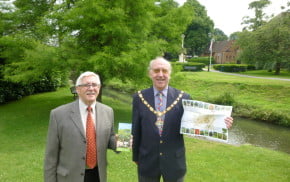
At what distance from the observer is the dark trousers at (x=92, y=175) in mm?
2756

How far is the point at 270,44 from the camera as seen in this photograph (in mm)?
28203

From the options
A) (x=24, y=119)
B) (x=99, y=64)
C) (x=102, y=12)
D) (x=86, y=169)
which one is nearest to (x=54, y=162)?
(x=86, y=169)

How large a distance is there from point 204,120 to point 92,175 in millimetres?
1403

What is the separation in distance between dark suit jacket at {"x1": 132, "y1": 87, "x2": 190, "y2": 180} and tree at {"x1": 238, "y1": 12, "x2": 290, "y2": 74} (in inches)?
985

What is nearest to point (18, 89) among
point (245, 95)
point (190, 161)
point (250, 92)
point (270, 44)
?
point (190, 161)

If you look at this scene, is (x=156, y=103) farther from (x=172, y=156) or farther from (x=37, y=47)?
(x=37, y=47)

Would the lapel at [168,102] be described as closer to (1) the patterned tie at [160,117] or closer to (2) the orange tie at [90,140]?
(1) the patterned tie at [160,117]

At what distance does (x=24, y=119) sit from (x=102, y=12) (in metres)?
5.78

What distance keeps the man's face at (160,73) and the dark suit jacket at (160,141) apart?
182mm

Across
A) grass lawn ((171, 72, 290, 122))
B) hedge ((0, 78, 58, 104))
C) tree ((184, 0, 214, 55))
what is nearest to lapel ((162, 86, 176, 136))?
grass lawn ((171, 72, 290, 122))

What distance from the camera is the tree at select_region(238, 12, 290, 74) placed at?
25.2m

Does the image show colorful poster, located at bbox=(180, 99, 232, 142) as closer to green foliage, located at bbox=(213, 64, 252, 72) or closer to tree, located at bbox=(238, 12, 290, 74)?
tree, located at bbox=(238, 12, 290, 74)

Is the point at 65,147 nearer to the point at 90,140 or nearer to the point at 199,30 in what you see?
the point at 90,140

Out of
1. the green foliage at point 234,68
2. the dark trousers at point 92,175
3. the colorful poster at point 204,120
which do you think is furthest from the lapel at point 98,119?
the green foliage at point 234,68
